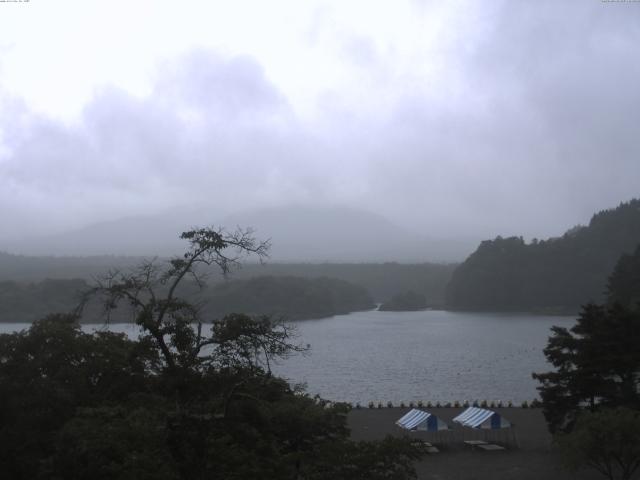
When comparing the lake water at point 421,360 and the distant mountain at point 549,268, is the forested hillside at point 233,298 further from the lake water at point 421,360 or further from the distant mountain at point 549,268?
the distant mountain at point 549,268

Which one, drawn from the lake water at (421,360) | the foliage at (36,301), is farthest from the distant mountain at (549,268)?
the foliage at (36,301)

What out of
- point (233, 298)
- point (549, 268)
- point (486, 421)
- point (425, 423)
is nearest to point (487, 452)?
point (486, 421)

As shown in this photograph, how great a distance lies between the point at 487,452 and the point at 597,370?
2963 mm

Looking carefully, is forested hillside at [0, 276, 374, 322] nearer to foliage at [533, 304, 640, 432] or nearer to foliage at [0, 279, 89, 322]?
foliage at [0, 279, 89, 322]

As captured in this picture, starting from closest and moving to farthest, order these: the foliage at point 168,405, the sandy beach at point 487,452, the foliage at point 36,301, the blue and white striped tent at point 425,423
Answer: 1. the foliage at point 168,405
2. the sandy beach at point 487,452
3. the blue and white striped tent at point 425,423
4. the foliage at point 36,301

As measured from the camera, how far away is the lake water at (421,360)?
25.8 m

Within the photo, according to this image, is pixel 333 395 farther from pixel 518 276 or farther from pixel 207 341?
pixel 518 276

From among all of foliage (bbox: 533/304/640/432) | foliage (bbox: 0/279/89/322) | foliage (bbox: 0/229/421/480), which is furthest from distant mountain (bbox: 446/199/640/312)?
foliage (bbox: 0/229/421/480)

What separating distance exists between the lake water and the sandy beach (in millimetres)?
3725

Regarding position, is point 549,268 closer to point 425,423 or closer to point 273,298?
point 273,298

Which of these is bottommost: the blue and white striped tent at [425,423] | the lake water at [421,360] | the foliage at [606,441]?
the lake water at [421,360]

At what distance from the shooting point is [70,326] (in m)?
9.41

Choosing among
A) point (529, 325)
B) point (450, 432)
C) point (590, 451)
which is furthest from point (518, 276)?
point (590, 451)

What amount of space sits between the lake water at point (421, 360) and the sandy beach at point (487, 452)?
147 inches
